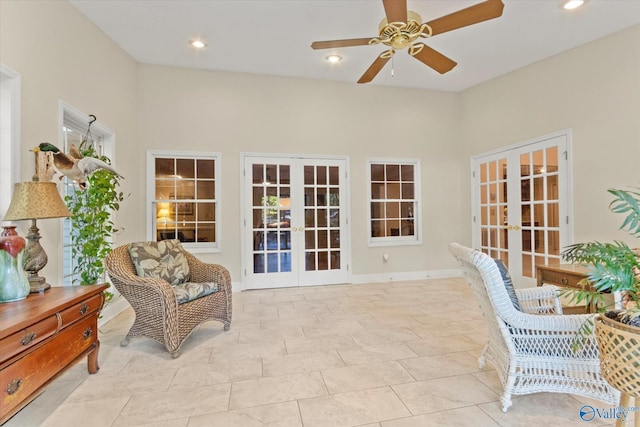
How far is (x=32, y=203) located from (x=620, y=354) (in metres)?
3.18

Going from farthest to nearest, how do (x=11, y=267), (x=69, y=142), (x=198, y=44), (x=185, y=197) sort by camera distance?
(x=185, y=197) < (x=198, y=44) < (x=69, y=142) < (x=11, y=267)

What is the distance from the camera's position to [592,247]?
1.37 m

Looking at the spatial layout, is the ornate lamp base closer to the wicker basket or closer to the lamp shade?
the lamp shade

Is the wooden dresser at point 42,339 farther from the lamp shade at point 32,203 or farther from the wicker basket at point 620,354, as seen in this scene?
the wicker basket at point 620,354

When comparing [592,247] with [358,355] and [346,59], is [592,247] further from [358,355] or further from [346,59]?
[346,59]

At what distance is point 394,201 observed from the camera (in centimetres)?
551

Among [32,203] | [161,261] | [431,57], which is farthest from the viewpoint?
[161,261]

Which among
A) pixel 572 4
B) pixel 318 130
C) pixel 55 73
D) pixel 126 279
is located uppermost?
pixel 572 4

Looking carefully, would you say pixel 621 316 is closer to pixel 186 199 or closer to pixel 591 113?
pixel 591 113

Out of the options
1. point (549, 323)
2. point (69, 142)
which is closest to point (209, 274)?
point (69, 142)

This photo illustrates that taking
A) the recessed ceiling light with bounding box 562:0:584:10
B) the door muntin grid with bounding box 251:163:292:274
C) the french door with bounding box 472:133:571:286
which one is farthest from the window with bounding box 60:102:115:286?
the french door with bounding box 472:133:571:286

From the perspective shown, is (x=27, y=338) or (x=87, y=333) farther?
(x=87, y=333)

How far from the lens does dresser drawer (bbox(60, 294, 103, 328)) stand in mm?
1959

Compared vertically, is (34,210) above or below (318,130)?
below
